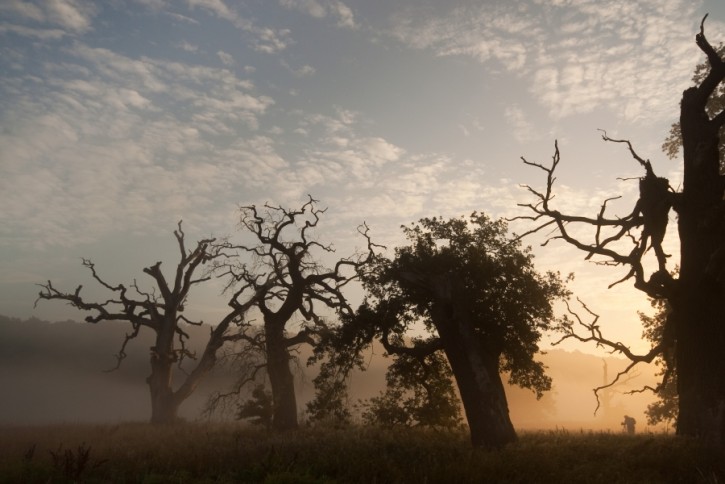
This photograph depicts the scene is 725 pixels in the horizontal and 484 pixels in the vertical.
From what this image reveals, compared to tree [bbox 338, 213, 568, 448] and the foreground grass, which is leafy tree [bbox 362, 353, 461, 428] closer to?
tree [bbox 338, 213, 568, 448]

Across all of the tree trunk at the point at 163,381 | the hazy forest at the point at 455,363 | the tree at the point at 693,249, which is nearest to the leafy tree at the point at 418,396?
the hazy forest at the point at 455,363

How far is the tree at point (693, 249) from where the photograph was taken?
412 inches

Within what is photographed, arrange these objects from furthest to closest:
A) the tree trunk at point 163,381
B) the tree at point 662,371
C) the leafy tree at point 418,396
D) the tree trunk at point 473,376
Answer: the tree trunk at point 163,381 < the tree at point 662,371 < the leafy tree at point 418,396 < the tree trunk at point 473,376

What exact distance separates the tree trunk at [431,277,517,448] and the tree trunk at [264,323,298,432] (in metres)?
10.6

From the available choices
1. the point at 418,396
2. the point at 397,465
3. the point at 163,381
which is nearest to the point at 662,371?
the point at 418,396

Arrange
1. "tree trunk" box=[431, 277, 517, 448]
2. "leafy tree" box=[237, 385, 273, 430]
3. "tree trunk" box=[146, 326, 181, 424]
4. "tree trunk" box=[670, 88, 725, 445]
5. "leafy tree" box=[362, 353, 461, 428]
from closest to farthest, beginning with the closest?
"tree trunk" box=[670, 88, 725, 445]
"tree trunk" box=[431, 277, 517, 448]
"leafy tree" box=[362, 353, 461, 428]
"leafy tree" box=[237, 385, 273, 430]
"tree trunk" box=[146, 326, 181, 424]

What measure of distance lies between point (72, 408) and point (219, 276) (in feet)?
222

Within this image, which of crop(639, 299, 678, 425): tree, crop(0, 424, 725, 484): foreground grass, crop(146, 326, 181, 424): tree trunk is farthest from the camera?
crop(146, 326, 181, 424): tree trunk

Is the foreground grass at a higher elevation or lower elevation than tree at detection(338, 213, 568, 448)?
lower

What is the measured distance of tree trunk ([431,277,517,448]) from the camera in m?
12.8

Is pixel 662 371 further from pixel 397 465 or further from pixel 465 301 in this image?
pixel 397 465

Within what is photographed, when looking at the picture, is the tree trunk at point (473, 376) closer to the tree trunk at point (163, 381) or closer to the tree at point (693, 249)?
the tree at point (693, 249)

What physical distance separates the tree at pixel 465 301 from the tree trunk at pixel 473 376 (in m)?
0.03

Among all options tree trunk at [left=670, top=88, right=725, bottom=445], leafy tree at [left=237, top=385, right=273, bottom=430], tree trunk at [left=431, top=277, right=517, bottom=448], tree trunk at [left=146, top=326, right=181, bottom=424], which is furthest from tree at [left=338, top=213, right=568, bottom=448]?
tree trunk at [left=146, top=326, right=181, bottom=424]
